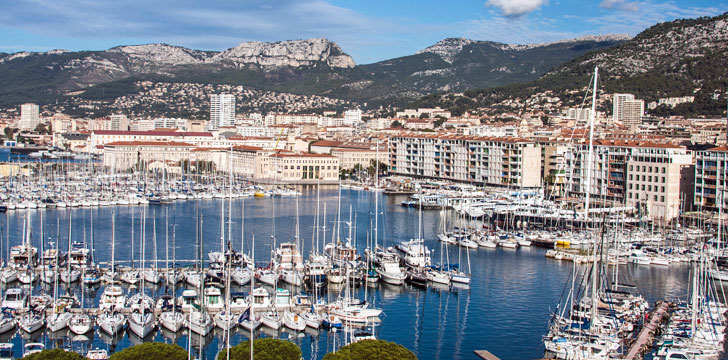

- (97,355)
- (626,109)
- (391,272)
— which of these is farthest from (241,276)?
(626,109)

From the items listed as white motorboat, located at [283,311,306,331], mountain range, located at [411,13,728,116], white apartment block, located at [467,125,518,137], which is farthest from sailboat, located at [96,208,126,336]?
mountain range, located at [411,13,728,116]

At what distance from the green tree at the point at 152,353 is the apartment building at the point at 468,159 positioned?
97.9 feet

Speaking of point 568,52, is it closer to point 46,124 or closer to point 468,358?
point 46,124

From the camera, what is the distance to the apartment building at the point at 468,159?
39.5 metres

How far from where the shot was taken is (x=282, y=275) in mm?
18188

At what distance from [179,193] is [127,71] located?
12593 centimetres

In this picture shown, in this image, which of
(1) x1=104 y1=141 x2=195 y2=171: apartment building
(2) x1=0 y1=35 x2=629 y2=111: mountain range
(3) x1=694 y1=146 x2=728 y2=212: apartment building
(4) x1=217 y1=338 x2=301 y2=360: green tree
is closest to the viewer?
(4) x1=217 y1=338 x2=301 y2=360: green tree

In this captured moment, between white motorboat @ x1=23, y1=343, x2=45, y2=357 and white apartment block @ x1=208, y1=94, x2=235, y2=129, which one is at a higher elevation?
white apartment block @ x1=208, y1=94, x2=235, y2=129

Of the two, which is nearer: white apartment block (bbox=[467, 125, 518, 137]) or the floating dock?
the floating dock

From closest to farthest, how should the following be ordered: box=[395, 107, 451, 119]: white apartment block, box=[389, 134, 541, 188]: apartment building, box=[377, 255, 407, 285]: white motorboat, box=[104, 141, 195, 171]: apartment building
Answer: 1. box=[377, 255, 407, 285]: white motorboat
2. box=[389, 134, 541, 188]: apartment building
3. box=[104, 141, 195, 171]: apartment building
4. box=[395, 107, 451, 119]: white apartment block

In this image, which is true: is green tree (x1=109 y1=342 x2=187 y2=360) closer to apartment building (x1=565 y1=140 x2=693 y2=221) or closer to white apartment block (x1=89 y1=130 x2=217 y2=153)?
apartment building (x1=565 y1=140 x2=693 y2=221)

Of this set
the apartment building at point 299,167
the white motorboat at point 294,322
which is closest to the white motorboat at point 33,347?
the white motorboat at point 294,322

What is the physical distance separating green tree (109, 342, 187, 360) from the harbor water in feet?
3.41

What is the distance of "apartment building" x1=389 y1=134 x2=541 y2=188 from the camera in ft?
130
